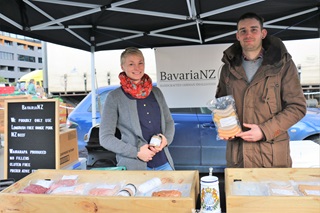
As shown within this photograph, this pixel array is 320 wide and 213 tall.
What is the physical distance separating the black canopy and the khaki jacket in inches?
46.0

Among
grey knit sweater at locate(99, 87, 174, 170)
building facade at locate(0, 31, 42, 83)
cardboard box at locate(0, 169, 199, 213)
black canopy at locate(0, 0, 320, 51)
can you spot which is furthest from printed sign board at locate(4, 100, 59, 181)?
building facade at locate(0, 31, 42, 83)

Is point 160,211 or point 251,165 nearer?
point 160,211

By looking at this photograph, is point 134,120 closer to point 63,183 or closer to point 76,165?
point 63,183

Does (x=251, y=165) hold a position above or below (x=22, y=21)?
below

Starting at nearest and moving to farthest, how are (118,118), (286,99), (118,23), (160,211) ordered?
(160,211) < (286,99) < (118,118) < (118,23)

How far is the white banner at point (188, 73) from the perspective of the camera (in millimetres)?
4465

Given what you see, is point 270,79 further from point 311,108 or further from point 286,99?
A: point 311,108

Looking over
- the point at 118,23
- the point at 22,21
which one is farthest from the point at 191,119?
the point at 22,21

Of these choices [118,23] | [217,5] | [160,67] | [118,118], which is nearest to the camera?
[118,118]

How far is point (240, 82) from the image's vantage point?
1858 mm

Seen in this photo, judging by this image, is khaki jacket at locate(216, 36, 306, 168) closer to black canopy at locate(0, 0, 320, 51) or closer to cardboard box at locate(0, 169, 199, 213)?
cardboard box at locate(0, 169, 199, 213)

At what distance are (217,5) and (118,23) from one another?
1.19 m

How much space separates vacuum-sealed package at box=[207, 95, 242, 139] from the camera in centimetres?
170

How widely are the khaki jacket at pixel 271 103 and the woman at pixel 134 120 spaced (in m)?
0.56
